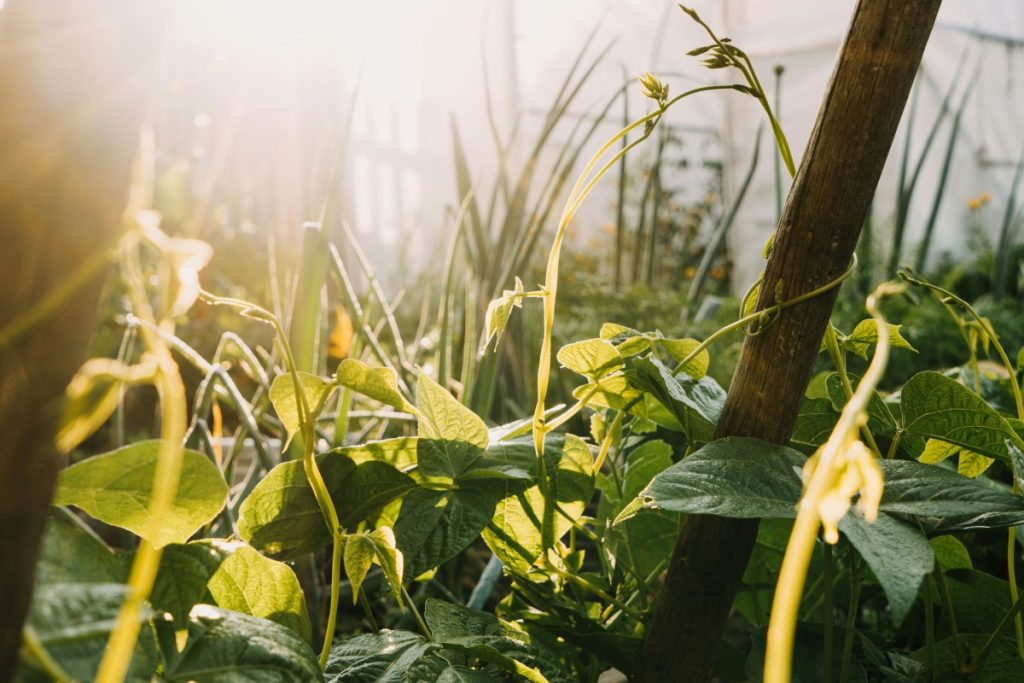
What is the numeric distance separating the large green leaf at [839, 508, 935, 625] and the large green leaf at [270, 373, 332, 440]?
0.26 meters

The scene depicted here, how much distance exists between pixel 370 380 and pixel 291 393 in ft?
0.16

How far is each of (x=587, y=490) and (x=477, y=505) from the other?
0.07 metres

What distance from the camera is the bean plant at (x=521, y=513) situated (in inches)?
9.2

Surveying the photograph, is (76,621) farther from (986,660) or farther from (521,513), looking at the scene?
(986,660)

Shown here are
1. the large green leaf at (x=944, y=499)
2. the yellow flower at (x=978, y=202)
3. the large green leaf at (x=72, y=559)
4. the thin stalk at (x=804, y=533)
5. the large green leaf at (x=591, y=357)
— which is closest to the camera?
the thin stalk at (x=804, y=533)

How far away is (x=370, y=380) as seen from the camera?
0.42m

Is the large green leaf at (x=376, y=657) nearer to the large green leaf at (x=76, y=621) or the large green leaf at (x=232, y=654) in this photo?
the large green leaf at (x=232, y=654)

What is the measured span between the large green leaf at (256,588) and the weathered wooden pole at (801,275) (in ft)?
0.73

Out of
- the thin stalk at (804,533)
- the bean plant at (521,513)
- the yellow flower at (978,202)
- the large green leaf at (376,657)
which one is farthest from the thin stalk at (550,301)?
the yellow flower at (978,202)

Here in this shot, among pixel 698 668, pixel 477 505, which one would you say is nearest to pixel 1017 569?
pixel 698 668

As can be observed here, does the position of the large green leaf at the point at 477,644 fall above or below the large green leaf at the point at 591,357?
below

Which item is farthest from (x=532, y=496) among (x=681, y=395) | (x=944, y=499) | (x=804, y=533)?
(x=804, y=533)

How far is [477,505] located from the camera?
1.52ft

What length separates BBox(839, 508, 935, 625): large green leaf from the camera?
0.29 m
